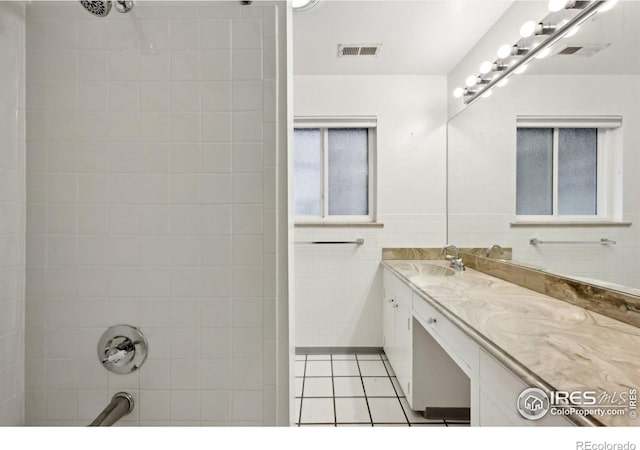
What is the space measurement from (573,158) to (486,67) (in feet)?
3.16

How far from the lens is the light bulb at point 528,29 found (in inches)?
62.6

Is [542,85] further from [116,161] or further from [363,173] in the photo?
[116,161]

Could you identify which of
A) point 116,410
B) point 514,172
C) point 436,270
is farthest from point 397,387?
point 116,410

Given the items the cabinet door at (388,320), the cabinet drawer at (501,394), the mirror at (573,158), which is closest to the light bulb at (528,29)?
the mirror at (573,158)

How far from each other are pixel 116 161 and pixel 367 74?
2.38m

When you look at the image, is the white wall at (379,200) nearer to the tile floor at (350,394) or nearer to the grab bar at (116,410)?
the tile floor at (350,394)

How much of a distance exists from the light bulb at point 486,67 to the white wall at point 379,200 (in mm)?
669

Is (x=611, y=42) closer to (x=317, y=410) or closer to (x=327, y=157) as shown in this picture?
(x=327, y=157)

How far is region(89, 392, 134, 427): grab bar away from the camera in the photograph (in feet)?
2.67

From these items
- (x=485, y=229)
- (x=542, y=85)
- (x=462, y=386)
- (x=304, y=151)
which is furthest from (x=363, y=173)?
(x=462, y=386)

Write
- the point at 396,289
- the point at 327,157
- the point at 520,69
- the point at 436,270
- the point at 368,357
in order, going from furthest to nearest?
the point at 327,157, the point at 368,357, the point at 436,270, the point at 396,289, the point at 520,69

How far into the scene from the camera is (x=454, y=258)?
2545 mm

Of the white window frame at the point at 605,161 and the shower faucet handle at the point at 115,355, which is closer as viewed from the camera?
the shower faucet handle at the point at 115,355

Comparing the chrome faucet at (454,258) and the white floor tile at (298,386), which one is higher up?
the chrome faucet at (454,258)
